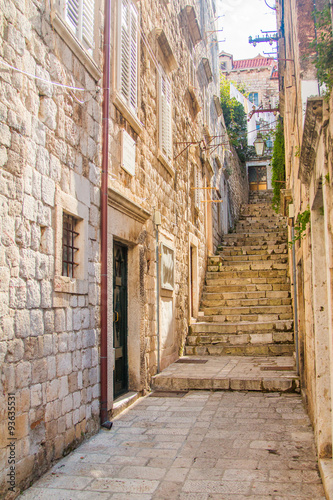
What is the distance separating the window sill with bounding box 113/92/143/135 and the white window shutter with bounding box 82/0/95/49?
822mm

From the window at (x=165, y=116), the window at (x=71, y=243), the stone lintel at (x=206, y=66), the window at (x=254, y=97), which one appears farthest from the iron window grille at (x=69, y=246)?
the window at (x=254, y=97)

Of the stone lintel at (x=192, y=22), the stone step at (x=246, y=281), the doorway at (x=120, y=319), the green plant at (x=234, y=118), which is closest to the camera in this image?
the doorway at (x=120, y=319)

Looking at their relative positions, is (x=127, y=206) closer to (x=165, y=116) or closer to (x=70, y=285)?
(x=70, y=285)

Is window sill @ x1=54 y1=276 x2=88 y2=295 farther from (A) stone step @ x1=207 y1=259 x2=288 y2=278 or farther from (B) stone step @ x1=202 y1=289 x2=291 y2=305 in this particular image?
(A) stone step @ x1=207 y1=259 x2=288 y2=278

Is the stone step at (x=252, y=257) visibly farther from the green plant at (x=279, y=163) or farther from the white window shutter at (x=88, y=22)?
the white window shutter at (x=88, y=22)

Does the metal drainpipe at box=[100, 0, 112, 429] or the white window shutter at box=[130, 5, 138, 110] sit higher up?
the white window shutter at box=[130, 5, 138, 110]

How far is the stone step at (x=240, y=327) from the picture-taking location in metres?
10.5

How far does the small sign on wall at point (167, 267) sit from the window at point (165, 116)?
5.70ft

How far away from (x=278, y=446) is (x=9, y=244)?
10.3ft

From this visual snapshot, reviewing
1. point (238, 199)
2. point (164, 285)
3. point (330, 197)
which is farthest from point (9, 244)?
point (238, 199)

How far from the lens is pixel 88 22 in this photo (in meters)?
5.38

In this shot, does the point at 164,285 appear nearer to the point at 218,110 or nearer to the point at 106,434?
the point at 106,434

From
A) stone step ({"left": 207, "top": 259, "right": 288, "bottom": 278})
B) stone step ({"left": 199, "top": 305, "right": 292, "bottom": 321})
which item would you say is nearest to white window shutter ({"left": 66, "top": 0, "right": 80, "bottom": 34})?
stone step ({"left": 199, "top": 305, "right": 292, "bottom": 321})

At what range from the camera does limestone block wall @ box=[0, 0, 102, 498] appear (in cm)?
358
